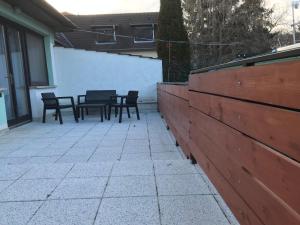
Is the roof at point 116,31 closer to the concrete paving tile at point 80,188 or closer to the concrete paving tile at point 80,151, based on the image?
the concrete paving tile at point 80,151

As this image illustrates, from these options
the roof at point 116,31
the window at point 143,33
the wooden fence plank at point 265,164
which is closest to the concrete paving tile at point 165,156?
the wooden fence plank at point 265,164

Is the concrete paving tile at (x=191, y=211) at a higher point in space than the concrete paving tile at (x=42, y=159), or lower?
lower

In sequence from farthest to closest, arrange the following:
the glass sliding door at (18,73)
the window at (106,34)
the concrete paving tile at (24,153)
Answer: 1. the window at (106,34)
2. the glass sliding door at (18,73)
3. the concrete paving tile at (24,153)

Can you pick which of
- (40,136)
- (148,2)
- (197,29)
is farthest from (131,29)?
(40,136)

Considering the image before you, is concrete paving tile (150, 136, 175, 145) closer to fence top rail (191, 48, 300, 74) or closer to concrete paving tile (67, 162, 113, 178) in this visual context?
concrete paving tile (67, 162, 113, 178)

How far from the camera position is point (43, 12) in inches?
271

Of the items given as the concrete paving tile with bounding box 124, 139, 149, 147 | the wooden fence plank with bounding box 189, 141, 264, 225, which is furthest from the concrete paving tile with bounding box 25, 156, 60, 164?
the wooden fence plank with bounding box 189, 141, 264, 225

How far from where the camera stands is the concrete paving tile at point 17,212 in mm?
2070

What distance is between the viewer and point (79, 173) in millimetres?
3049

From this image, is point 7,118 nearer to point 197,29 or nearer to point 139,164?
point 139,164

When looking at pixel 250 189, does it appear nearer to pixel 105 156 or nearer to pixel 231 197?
pixel 231 197

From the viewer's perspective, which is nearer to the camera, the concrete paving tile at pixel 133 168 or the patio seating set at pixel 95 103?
the concrete paving tile at pixel 133 168

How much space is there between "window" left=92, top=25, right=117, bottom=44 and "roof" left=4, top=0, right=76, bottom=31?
1211 cm

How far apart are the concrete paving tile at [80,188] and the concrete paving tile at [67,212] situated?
0.32ft
